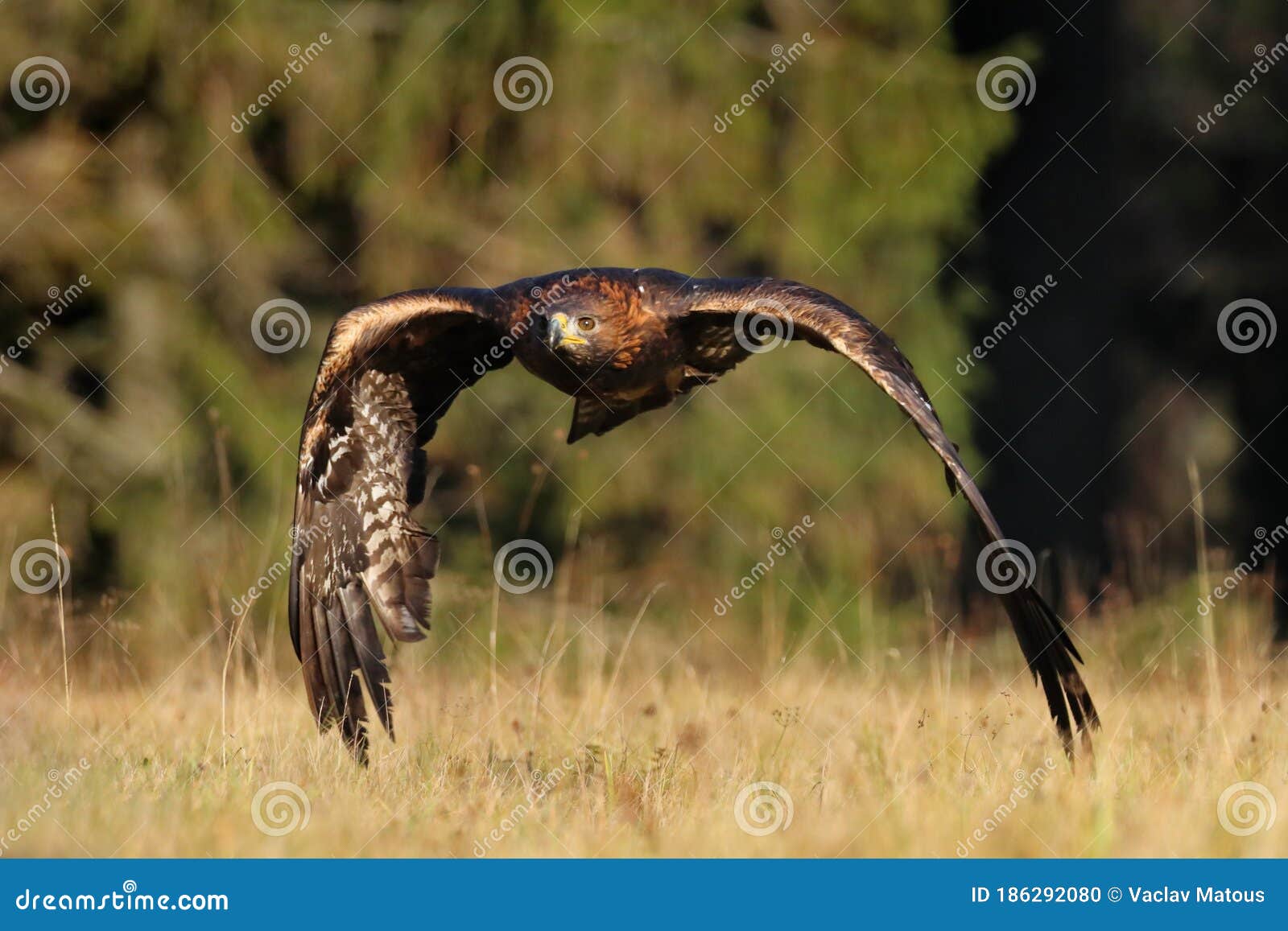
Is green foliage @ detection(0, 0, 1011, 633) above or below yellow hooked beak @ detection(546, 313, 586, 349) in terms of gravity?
above

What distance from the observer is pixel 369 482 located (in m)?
6.42

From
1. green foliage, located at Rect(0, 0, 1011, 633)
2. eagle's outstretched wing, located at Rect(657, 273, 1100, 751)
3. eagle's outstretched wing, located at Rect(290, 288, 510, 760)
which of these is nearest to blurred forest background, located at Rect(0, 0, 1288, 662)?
green foliage, located at Rect(0, 0, 1011, 633)

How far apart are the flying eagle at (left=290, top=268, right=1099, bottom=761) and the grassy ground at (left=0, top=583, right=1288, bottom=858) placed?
1.23 ft

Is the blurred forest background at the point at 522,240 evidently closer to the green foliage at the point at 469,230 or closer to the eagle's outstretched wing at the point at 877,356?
the green foliage at the point at 469,230

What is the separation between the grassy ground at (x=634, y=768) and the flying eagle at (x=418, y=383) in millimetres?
376

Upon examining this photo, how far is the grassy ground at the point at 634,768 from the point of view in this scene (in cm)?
438

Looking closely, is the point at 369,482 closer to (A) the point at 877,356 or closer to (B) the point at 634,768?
(B) the point at 634,768

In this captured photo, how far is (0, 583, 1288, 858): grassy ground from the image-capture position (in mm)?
4379

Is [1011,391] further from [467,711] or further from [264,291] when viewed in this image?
[467,711]

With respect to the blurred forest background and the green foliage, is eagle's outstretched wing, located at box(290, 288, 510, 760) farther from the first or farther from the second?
the green foliage

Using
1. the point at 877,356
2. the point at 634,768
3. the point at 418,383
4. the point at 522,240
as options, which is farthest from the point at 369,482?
the point at 522,240

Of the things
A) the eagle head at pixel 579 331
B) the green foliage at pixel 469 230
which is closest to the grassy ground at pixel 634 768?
the eagle head at pixel 579 331

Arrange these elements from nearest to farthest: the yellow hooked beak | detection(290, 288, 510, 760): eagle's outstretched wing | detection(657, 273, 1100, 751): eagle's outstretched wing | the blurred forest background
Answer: detection(657, 273, 1100, 751): eagle's outstretched wing, the yellow hooked beak, detection(290, 288, 510, 760): eagle's outstretched wing, the blurred forest background

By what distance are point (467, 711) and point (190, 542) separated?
4.86m
